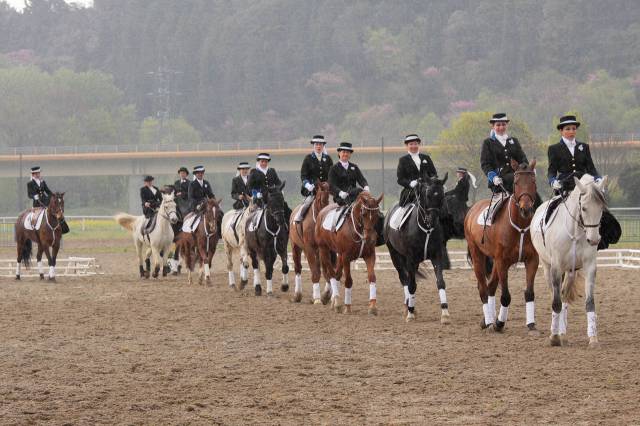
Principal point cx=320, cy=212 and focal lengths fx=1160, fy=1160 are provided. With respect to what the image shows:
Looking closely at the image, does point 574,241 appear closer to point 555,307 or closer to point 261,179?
point 555,307

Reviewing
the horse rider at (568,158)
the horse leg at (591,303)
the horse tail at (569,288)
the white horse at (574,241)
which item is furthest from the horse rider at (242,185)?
the horse leg at (591,303)

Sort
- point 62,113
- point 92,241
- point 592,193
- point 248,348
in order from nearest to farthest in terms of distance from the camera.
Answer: point 592,193 → point 248,348 → point 92,241 → point 62,113

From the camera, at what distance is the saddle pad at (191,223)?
1171 inches

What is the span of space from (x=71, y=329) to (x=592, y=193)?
28.9 feet

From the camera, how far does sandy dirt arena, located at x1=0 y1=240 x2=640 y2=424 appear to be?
10891mm

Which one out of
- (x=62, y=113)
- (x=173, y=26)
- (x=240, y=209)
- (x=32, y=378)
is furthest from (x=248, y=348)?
(x=173, y=26)

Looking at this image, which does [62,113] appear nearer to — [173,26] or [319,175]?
[173,26]

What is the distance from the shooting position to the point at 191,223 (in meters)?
30.0

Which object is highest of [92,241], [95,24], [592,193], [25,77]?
[95,24]

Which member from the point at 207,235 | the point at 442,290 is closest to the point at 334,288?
the point at 442,290

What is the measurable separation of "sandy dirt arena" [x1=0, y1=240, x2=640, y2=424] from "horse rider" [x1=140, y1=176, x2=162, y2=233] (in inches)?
350

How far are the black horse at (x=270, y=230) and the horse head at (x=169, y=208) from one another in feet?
18.4

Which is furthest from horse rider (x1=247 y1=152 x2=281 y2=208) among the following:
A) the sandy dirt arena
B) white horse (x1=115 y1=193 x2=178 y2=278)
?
white horse (x1=115 y1=193 x2=178 y2=278)

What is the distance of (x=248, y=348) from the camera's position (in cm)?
1581
